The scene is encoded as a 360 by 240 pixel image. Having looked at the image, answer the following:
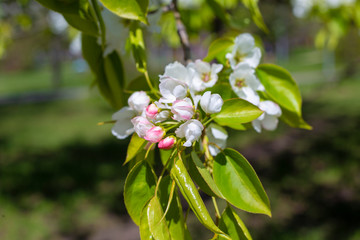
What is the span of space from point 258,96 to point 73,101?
9362 millimetres

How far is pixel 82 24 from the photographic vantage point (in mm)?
530

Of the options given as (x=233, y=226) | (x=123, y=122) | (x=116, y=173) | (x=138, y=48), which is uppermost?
(x=138, y=48)

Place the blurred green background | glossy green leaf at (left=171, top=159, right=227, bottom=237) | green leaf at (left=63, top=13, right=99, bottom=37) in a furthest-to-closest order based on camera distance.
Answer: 1. the blurred green background
2. green leaf at (left=63, top=13, right=99, bottom=37)
3. glossy green leaf at (left=171, top=159, right=227, bottom=237)

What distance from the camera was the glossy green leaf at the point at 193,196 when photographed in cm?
41

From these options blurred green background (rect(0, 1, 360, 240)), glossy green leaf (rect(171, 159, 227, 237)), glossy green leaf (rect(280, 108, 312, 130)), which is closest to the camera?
glossy green leaf (rect(171, 159, 227, 237))

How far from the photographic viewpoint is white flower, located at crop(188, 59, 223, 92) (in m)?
0.54

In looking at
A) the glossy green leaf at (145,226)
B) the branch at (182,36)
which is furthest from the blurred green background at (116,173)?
the glossy green leaf at (145,226)

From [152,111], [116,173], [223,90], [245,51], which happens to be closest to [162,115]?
[152,111]

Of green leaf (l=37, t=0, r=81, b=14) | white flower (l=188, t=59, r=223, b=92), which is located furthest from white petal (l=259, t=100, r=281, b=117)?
green leaf (l=37, t=0, r=81, b=14)

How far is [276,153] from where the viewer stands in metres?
4.11

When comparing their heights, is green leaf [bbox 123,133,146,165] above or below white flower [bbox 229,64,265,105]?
below

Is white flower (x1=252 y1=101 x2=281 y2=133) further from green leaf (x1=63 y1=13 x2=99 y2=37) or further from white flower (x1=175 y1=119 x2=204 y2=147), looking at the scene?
green leaf (x1=63 y1=13 x2=99 y2=37)

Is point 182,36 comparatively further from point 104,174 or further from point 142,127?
point 104,174

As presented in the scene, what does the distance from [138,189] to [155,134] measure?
89 millimetres
